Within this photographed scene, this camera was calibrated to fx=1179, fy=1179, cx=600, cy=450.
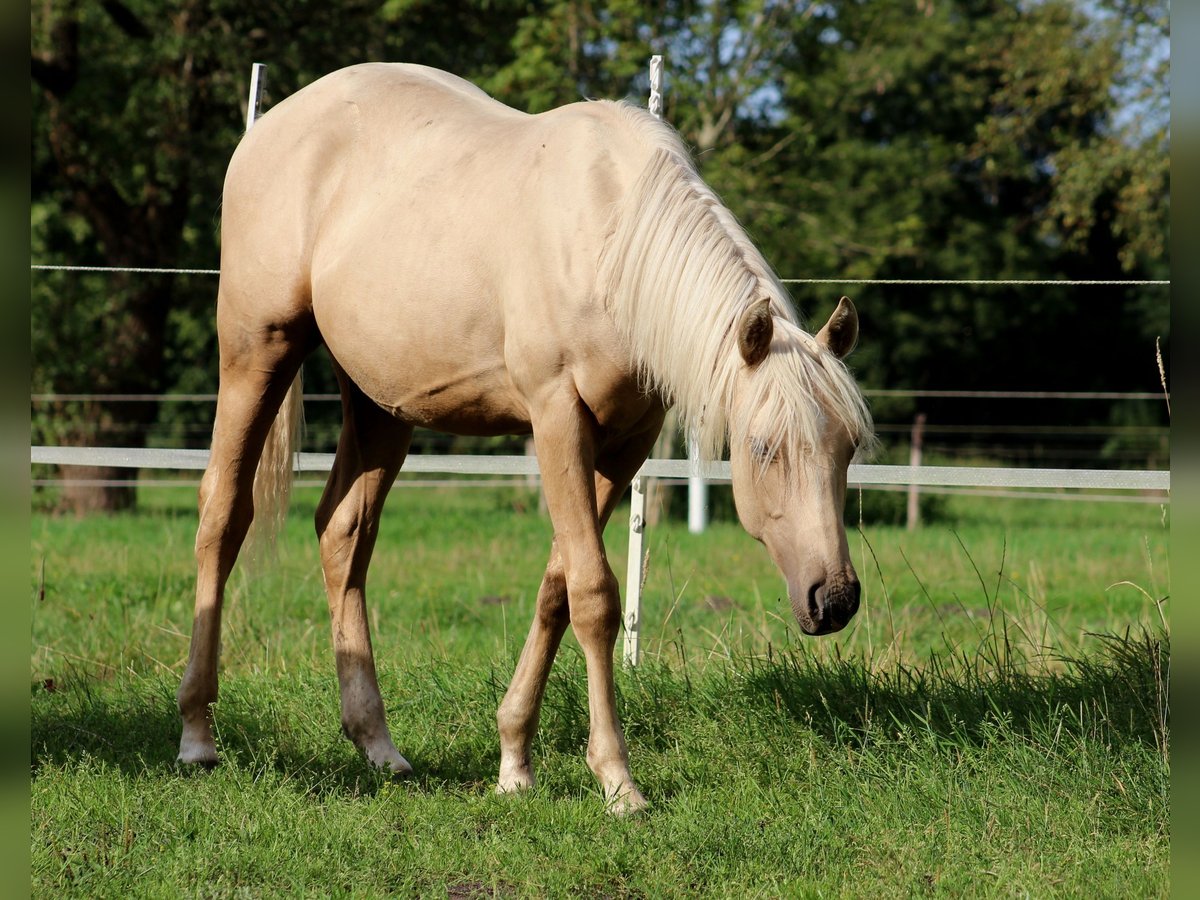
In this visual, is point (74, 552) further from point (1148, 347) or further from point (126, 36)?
point (1148, 347)

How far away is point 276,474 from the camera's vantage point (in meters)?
4.59

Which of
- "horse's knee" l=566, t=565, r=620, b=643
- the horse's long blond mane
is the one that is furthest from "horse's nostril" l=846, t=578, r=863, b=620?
"horse's knee" l=566, t=565, r=620, b=643

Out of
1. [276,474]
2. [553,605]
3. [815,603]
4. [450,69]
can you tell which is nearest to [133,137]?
[450,69]

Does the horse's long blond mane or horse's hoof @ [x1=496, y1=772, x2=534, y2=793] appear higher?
the horse's long blond mane

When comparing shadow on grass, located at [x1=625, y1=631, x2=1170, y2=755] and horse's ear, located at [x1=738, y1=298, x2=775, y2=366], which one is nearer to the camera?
horse's ear, located at [x1=738, y1=298, x2=775, y2=366]

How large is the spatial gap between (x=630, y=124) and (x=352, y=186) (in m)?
1.07

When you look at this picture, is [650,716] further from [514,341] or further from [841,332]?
[841,332]

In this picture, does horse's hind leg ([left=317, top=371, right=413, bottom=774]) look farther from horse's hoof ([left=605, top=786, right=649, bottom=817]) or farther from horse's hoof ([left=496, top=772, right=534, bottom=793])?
horse's hoof ([left=605, top=786, right=649, bottom=817])

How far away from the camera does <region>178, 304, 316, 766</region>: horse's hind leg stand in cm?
426

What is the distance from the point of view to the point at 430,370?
3.77m

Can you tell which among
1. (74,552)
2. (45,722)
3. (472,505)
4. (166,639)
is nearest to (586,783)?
(45,722)

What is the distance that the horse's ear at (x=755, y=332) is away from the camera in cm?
300

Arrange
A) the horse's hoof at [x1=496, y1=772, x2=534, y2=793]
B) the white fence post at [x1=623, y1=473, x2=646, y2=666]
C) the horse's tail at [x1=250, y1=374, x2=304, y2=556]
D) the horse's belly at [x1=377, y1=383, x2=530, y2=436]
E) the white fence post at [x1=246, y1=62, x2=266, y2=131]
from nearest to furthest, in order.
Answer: the horse's hoof at [x1=496, y1=772, x2=534, y2=793]
the horse's belly at [x1=377, y1=383, x2=530, y2=436]
the horse's tail at [x1=250, y1=374, x2=304, y2=556]
the white fence post at [x1=623, y1=473, x2=646, y2=666]
the white fence post at [x1=246, y1=62, x2=266, y2=131]

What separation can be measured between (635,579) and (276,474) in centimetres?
160
